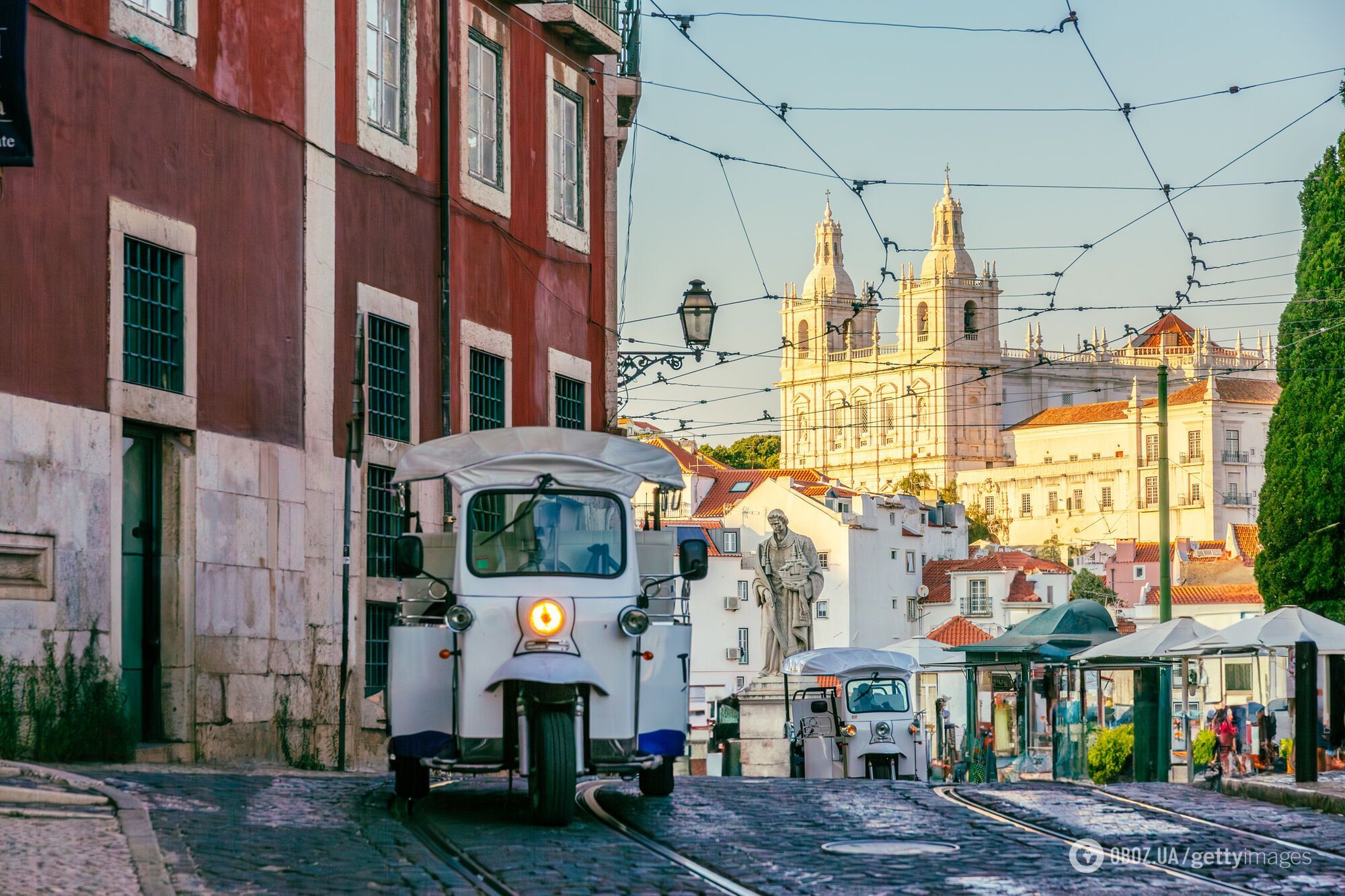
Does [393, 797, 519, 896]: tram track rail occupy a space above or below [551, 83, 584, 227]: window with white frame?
below

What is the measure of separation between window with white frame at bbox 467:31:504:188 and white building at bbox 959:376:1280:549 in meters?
136

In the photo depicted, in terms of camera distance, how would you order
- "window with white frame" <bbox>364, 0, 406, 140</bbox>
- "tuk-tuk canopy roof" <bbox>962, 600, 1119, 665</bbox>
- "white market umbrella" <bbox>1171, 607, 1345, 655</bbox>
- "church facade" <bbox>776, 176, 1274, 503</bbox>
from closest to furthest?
"window with white frame" <bbox>364, 0, 406, 140</bbox> → "white market umbrella" <bbox>1171, 607, 1345, 655</bbox> → "tuk-tuk canopy roof" <bbox>962, 600, 1119, 665</bbox> → "church facade" <bbox>776, 176, 1274, 503</bbox>

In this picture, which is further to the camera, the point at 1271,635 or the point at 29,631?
the point at 1271,635

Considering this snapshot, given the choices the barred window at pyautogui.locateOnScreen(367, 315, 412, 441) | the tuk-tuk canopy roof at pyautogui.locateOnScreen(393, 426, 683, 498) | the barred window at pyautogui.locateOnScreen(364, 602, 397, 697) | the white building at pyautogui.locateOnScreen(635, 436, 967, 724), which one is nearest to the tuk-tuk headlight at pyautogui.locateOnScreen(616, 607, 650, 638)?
the tuk-tuk canopy roof at pyautogui.locateOnScreen(393, 426, 683, 498)

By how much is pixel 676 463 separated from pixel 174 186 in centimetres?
593

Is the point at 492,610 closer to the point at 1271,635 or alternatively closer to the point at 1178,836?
the point at 1178,836

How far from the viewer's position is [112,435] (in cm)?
1533

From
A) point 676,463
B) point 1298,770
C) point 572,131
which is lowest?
point 1298,770

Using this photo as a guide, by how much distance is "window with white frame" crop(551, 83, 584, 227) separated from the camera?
949 inches

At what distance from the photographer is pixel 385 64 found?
20.3 metres

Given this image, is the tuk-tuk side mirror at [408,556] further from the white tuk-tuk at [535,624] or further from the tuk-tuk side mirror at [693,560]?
the tuk-tuk side mirror at [693,560]

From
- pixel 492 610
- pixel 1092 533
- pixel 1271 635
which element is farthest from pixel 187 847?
pixel 1092 533

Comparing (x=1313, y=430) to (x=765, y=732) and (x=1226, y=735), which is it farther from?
(x=1226, y=735)

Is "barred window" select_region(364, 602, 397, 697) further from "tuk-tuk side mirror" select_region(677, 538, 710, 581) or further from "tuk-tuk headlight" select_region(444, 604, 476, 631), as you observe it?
"tuk-tuk headlight" select_region(444, 604, 476, 631)
